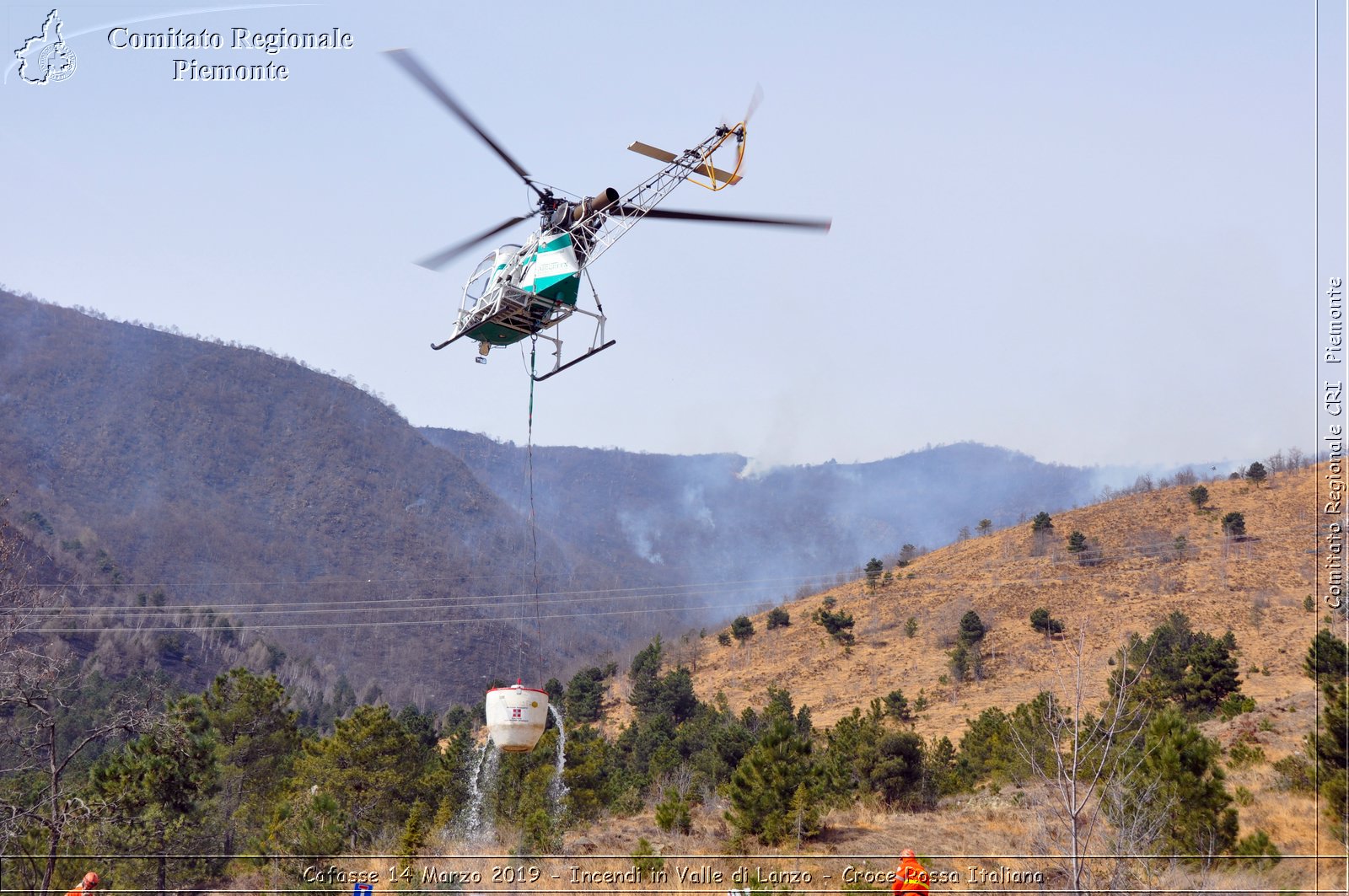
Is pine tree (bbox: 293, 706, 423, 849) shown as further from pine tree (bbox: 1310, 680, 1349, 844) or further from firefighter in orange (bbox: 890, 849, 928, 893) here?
pine tree (bbox: 1310, 680, 1349, 844)

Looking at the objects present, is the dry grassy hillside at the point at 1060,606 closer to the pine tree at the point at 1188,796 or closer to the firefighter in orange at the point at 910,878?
the pine tree at the point at 1188,796

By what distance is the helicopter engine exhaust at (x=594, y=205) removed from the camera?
1662 centimetres

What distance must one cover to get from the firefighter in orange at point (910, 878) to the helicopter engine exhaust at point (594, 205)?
10.7 metres

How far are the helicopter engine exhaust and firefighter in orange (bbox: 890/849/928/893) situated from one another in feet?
35.1

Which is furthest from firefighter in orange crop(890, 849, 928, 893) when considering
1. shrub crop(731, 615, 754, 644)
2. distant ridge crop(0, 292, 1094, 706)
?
distant ridge crop(0, 292, 1094, 706)

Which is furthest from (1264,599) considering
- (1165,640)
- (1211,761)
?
(1211,761)

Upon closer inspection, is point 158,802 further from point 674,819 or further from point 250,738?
point 674,819

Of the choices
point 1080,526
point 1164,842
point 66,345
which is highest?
point 66,345

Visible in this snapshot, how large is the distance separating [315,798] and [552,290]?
44.9 feet

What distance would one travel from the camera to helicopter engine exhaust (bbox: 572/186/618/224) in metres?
16.6

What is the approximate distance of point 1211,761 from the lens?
18734 mm

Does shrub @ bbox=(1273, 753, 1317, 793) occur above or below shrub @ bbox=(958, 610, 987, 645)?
below

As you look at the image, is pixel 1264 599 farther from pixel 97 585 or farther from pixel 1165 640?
pixel 97 585

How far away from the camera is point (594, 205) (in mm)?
16719
